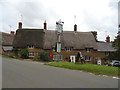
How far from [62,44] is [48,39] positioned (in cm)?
415

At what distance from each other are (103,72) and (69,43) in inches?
1721

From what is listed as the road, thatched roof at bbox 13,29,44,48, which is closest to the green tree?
thatched roof at bbox 13,29,44,48

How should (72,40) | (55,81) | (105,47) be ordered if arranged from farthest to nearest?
(105,47) → (72,40) → (55,81)

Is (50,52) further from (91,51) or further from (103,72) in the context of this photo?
(103,72)

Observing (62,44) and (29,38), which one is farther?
(29,38)

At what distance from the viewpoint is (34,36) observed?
6306 centimetres

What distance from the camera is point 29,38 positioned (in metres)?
62.7

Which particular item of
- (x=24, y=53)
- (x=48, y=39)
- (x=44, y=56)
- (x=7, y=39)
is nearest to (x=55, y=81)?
(x=44, y=56)

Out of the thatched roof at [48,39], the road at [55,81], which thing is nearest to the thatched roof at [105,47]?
the thatched roof at [48,39]

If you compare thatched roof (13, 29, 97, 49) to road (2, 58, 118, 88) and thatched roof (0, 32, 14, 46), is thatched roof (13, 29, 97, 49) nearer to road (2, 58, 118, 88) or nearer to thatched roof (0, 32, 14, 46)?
thatched roof (0, 32, 14, 46)

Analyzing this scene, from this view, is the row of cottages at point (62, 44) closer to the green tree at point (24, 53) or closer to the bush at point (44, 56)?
the green tree at point (24, 53)

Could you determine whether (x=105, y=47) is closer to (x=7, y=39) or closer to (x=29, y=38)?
(x=29, y=38)

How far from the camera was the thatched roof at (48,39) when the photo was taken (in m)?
61.4

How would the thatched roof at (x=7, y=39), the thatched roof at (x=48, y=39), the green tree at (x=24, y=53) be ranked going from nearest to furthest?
1. the green tree at (x=24, y=53)
2. the thatched roof at (x=48, y=39)
3. the thatched roof at (x=7, y=39)
